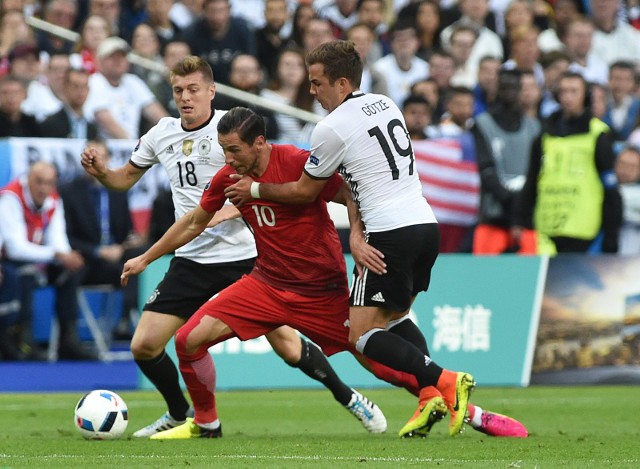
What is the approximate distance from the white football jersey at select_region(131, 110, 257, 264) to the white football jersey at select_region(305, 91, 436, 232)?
1.16 m

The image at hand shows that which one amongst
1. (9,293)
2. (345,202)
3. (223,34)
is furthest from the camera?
(223,34)

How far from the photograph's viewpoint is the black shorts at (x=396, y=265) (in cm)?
784

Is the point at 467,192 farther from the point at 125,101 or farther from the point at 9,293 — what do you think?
the point at 9,293

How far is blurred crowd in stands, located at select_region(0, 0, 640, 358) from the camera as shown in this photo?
45.7 feet

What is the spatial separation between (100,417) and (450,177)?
705 cm

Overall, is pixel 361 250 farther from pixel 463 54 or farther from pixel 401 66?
pixel 463 54

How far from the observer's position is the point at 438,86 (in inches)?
653

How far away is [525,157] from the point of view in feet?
47.5

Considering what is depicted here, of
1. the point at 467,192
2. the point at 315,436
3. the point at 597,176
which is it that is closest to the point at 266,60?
the point at 467,192

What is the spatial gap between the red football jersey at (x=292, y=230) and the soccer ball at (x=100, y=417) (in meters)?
1.30

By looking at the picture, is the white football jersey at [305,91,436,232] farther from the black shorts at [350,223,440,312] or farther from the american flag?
the american flag

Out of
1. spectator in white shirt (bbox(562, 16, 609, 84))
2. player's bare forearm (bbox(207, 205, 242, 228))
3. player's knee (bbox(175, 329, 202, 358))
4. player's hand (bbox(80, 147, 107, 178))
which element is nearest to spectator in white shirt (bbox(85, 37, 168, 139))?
spectator in white shirt (bbox(562, 16, 609, 84))

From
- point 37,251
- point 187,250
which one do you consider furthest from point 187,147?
point 37,251

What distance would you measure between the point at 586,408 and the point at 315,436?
10.3 ft
